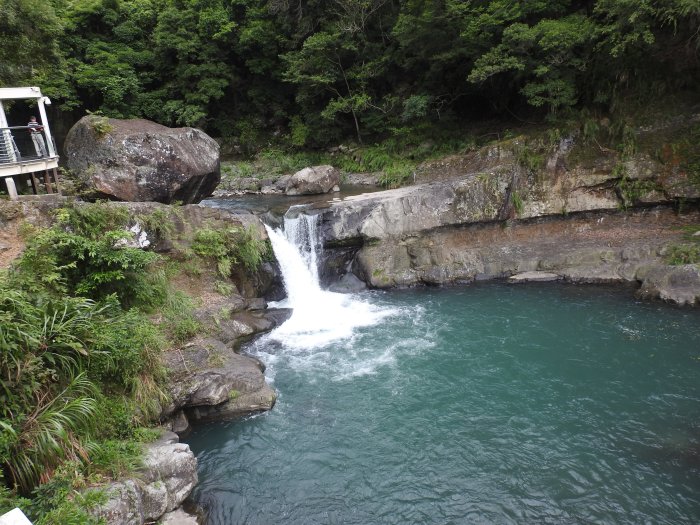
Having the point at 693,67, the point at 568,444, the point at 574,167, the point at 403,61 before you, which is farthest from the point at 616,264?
the point at 403,61

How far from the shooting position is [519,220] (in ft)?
54.3

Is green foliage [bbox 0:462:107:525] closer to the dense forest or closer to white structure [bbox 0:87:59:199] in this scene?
white structure [bbox 0:87:59:199]

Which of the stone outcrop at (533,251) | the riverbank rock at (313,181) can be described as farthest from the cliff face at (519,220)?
the riverbank rock at (313,181)

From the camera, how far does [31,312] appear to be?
6.86 m

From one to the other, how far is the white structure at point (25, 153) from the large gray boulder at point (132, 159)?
60 centimetres

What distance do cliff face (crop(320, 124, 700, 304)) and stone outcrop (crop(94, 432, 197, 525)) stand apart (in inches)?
378

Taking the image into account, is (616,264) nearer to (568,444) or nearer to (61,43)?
(568,444)

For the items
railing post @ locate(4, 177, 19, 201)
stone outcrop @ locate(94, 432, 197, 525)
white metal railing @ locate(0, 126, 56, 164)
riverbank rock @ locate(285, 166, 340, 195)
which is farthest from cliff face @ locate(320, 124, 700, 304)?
stone outcrop @ locate(94, 432, 197, 525)

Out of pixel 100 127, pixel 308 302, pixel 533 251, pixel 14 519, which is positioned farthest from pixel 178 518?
pixel 533 251

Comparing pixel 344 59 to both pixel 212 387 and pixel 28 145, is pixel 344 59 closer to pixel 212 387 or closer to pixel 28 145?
pixel 28 145

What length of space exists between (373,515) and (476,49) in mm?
18310

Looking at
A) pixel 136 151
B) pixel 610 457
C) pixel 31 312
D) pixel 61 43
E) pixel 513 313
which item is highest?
A: pixel 61 43

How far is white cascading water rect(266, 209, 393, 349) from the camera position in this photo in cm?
1278

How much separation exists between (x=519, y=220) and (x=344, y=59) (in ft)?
46.2
